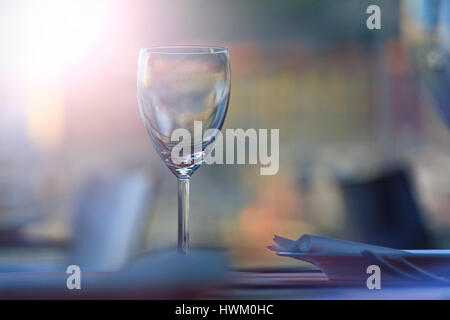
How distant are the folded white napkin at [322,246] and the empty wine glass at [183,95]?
2.0 inches

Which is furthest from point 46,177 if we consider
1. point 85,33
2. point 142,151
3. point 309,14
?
point 309,14

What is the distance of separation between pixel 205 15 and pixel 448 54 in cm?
169

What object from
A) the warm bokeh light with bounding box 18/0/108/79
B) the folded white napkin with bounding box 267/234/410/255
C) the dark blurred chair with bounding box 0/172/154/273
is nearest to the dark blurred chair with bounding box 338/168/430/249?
the dark blurred chair with bounding box 0/172/154/273

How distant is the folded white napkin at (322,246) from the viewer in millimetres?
282

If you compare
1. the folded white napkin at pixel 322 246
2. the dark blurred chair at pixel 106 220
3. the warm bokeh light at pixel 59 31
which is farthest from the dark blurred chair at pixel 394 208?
the warm bokeh light at pixel 59 31

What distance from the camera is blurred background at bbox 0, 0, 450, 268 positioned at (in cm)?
157

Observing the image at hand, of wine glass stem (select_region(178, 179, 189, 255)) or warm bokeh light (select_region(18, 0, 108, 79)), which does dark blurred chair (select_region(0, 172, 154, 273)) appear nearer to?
wine glass stem (select_region(178, 179, 189, 255))

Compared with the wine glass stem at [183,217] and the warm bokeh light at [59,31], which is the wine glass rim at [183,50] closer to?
the wine glass stem at [183,217]

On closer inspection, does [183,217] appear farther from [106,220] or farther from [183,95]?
[106,220]

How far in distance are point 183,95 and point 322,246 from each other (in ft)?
0.33

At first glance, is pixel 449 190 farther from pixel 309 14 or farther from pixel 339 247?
pixel 339 247

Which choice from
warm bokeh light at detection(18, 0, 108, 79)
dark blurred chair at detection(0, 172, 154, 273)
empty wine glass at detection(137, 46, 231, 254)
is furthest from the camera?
warm bokeh light at detection(18, 0, 108, 79)

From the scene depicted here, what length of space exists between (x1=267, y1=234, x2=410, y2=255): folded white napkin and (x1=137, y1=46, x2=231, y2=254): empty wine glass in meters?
0.05

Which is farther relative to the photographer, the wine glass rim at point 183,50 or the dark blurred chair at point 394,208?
the dark blurred chair at point 394,208
